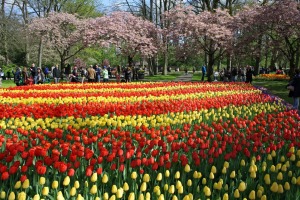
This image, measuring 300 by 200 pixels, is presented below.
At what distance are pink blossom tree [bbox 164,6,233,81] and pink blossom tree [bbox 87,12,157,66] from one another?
3545mm

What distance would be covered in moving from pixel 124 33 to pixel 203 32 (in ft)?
25.4

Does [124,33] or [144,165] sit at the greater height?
[124,33]

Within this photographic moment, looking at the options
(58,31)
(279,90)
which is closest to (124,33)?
(58,31)

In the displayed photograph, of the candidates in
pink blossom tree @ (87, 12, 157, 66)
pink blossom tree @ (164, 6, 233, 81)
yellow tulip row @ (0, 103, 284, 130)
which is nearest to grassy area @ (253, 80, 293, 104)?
pink blossom tree @ (164, 6, 233, 81)

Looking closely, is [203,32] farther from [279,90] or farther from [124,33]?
[279,90]

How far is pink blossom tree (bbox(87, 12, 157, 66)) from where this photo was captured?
3297 cm

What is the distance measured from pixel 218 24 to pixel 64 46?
1420cm

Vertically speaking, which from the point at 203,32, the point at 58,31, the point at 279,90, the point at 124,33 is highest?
the point at 58,31

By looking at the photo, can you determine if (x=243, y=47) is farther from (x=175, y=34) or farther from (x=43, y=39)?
(x=43, y=39)

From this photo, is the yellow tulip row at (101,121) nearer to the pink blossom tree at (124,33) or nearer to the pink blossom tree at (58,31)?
the pink blossom tree at (124,33)

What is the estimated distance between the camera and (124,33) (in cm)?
3353

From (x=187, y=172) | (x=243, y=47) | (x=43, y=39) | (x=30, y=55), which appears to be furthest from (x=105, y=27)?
(x=187, y=172)

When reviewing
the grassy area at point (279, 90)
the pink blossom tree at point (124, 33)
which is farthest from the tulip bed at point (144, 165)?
the pink blossom tree at point (124, 33)

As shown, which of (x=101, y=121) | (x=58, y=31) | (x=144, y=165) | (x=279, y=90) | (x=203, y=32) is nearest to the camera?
(x=144, y=165)
